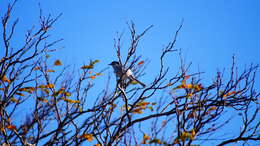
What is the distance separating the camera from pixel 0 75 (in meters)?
6.46

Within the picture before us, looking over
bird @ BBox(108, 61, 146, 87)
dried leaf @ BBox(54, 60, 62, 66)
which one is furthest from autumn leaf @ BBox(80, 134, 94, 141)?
dried leaf @ BBox(54, 60, 62, 66)

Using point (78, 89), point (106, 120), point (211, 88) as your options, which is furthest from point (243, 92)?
point (78, 89)

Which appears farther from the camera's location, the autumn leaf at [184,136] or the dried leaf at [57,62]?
the dried leaf at [57,62]

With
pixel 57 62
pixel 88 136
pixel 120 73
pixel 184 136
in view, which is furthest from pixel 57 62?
pixel 184 136

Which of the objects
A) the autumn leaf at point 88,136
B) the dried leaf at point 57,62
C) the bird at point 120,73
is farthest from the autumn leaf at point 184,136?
the dried leaf at point 57,62

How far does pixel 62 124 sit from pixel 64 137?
29cm

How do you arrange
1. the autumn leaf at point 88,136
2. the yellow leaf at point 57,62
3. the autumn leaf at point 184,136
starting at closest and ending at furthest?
the autumn leaf at point 184,136, the autumn leaf at point 88,136, the yellow leaf at point 57,62

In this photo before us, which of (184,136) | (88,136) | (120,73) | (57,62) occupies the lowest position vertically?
(184,136)

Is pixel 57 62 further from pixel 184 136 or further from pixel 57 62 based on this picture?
pixel 184 136

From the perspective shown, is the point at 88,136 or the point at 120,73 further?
the point at 120,73

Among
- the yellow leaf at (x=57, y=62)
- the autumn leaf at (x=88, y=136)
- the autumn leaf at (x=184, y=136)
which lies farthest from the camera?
the yellow leaf at (x=57, y=62)

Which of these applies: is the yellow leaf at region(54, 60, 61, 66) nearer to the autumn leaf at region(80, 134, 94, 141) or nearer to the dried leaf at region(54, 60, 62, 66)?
the dried leaf at region(54, 60, 62, 66)

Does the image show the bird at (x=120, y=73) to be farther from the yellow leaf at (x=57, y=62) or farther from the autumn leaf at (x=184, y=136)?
the autumn leaf at (x=184, y=136)

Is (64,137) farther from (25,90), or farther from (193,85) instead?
(193,85)
